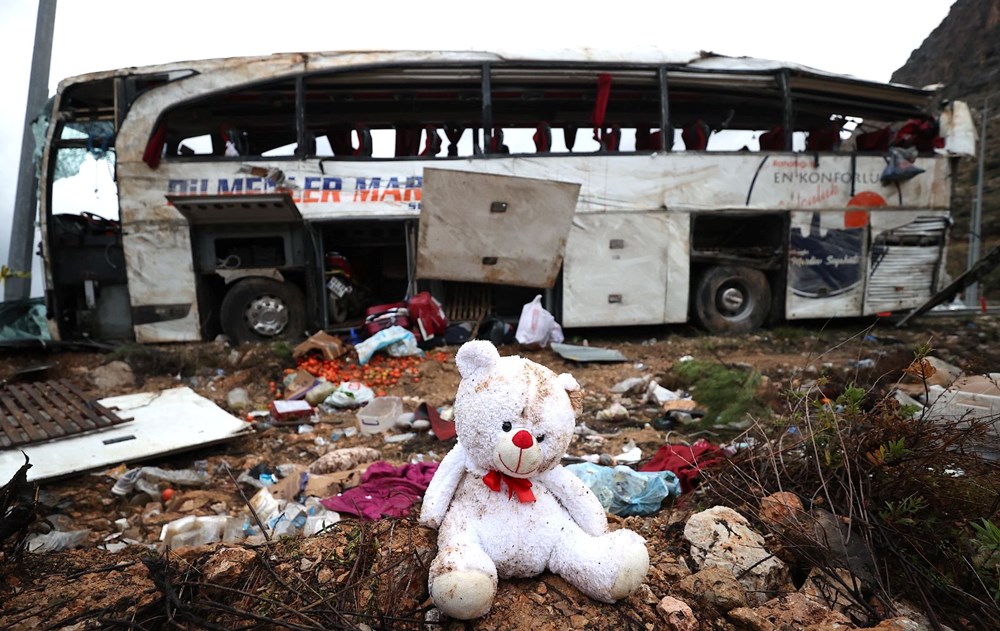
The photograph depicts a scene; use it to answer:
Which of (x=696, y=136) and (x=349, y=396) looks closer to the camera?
(x=349, y=396)

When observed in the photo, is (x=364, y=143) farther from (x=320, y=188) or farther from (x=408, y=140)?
(x=320, y=188)

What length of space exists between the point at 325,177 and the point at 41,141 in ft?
11.9

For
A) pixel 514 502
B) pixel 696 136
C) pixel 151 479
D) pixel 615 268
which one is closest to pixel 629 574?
pixel 514 502

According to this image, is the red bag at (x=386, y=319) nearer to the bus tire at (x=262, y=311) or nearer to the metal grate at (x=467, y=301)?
the metal grate at (x=467, y=301)

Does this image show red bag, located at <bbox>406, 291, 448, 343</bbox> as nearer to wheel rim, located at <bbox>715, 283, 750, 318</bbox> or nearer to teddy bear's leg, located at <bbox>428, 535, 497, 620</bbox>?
wheel rim, located at <bbox>715, 283, 750, 318</bbox>

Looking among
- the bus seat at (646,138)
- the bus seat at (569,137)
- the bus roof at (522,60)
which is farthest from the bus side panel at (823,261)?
the bus seat at (569,137)

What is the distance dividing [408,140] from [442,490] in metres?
6.47

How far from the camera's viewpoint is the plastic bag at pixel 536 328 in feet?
21.2

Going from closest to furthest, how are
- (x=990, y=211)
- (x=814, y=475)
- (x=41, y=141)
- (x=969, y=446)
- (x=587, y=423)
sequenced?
(x=969, y=446) → (x=814, y=475) → (x=587, y=423) → (x=41, y=141) → (x=990, y=211)

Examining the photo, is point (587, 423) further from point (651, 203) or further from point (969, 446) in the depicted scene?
point (651, 203)

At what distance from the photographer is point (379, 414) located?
14.4 ft

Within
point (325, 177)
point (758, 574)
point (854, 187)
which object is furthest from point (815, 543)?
point (854, 187)

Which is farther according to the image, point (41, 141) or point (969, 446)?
point (41, 141)

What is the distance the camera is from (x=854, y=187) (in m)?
7.37
